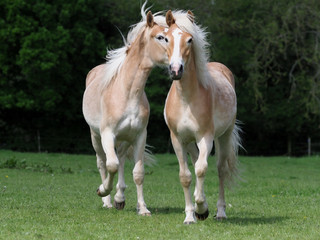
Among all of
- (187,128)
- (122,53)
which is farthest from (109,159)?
(122,53)

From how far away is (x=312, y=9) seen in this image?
27.2 metres

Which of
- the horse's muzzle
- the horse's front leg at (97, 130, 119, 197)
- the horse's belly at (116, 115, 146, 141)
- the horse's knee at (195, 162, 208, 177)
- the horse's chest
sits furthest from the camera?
the horse's belly at (116, 115, 146, 141)

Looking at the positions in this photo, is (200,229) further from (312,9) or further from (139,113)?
(312,9)

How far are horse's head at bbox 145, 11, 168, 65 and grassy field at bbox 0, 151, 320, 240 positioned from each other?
211cm

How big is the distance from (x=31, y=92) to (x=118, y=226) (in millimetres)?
22353

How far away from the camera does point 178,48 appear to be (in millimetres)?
6645

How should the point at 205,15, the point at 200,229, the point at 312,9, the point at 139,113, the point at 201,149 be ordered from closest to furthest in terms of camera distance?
the point at 200,229 < the point at 201,149 < the point at 139,113 < the point at 312,9 < the point at 205,15

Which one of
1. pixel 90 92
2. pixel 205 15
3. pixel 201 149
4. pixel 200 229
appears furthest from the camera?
pixel 205 15

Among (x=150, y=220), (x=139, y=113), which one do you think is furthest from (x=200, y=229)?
(x=139, y=113)

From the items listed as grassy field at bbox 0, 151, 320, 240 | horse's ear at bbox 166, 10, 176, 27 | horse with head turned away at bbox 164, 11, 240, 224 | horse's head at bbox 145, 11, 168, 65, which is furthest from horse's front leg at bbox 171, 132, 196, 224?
horse's ear at bbox 166, 10, 176, 27

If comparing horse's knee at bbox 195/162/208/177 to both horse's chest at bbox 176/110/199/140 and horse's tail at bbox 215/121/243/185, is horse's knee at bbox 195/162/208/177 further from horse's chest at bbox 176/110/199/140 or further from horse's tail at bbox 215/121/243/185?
horse's tail at bbox 215/121/243/185

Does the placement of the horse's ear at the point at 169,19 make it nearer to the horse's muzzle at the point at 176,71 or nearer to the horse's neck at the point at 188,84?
the horse's neck at the point at 188,84

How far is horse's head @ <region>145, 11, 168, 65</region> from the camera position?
24.4 ft

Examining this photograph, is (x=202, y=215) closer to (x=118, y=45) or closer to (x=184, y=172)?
(x=184, y=172)
